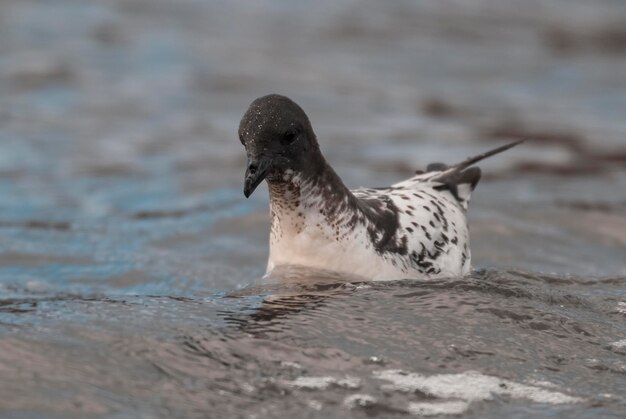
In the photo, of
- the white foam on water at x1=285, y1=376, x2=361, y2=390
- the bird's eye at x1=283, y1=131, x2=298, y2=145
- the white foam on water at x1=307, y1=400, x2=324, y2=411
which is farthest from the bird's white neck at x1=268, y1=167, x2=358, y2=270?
the white foam on water at x1=307, y1=400, x2=324, y2=411

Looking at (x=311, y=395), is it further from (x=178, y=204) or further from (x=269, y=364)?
(x=178, y=204)

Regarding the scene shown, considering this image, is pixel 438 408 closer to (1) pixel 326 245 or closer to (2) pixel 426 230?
(1) pixel 326 245

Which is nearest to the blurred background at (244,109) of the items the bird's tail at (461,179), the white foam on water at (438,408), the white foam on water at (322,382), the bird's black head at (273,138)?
the bird's tail at (461,179)

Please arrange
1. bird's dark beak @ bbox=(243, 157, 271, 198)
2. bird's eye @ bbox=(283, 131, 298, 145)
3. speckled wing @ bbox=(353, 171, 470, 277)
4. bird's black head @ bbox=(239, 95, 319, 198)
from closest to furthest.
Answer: bird's dark beak @ bbox=(243, 157, 271, 198) → bird's black head @ bbox=(239, 95, 319, 198) → bird's eye @ bbox=(283, 131, 298, 145) → speckled wing @ bbox=(353, 171, 470, 277)

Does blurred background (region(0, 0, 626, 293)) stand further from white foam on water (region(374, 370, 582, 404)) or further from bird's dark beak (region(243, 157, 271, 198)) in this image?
white foam on water (region(374, 370, 582, 404))

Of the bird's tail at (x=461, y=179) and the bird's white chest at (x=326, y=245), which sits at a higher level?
the bird's tail at (x=461, y=179)

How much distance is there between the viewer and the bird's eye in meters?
7.23

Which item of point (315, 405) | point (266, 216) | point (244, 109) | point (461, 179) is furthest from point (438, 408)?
point (244, 109)

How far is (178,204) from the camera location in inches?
492

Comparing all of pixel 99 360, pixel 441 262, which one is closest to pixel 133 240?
pixel 441 262

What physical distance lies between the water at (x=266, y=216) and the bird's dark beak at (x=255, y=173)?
0.73m

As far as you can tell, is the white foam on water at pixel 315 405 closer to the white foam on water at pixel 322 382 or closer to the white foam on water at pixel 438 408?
the white foam on water at pixel 322 382

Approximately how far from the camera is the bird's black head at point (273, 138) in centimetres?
711

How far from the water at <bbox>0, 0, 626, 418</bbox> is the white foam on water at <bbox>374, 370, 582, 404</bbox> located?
0.02 meters
